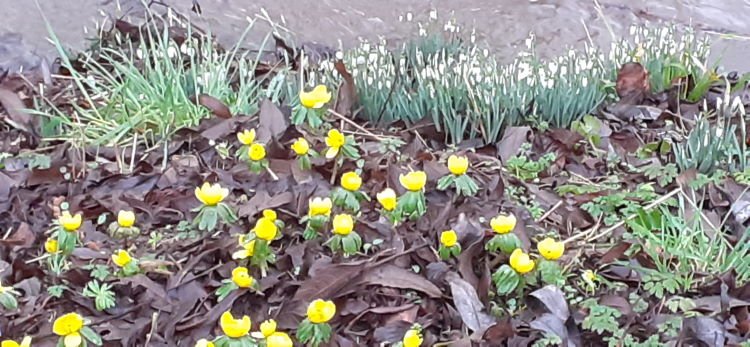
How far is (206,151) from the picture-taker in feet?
9.85

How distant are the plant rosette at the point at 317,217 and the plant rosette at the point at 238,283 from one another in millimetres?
203

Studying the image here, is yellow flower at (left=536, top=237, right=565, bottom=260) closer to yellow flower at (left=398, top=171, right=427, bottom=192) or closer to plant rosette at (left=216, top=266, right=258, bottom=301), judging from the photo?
yellow flower at (left=398, top=171, right=427, bottom=192)

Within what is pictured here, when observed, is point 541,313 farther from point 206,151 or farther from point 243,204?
point 206,151

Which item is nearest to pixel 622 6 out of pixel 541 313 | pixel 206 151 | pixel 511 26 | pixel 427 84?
pixel 511 26

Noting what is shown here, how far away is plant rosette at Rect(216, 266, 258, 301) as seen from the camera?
2158 mm

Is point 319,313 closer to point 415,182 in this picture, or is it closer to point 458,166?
point 415,182

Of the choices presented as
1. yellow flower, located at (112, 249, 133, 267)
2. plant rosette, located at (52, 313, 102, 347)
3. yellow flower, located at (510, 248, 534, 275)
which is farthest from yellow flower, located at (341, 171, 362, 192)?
plant rosette, located at (52, 313, 102, 347)

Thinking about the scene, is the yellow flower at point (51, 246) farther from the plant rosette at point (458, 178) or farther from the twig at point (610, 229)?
the twig at point (610, 229)

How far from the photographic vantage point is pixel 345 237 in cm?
224

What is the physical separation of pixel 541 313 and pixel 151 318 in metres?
0.91

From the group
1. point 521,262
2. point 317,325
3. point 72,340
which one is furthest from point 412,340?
point 72,340

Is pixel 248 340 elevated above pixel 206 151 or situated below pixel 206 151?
above

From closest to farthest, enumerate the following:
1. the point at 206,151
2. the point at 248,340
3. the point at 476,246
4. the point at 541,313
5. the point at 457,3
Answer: the point at 248,340 → the point at 541,313 → the point at 476,246 → the point at 206,151 → the point at 457,3

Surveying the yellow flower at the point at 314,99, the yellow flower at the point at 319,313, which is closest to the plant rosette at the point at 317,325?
the yellow flower at the point at 319,313
